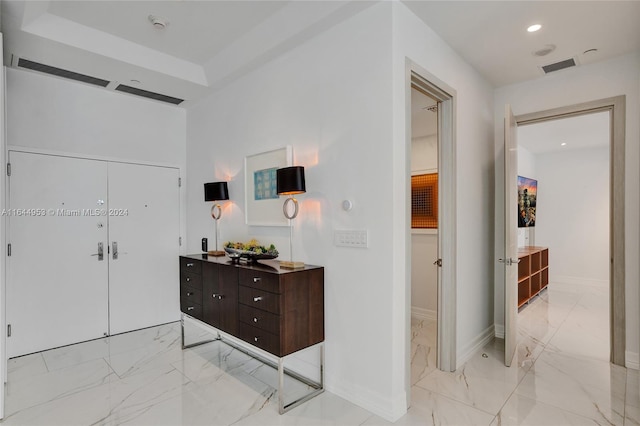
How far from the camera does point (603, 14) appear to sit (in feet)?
8.16

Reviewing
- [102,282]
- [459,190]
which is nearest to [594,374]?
[459,190]

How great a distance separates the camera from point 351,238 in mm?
2473

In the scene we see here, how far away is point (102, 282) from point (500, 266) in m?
4.38

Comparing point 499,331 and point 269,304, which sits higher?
point 269,304

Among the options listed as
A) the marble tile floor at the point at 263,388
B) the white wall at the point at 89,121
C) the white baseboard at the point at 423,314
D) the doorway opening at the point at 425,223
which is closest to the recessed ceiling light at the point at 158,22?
the white wall at the point at 89,121

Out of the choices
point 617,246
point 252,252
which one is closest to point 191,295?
point 252,252

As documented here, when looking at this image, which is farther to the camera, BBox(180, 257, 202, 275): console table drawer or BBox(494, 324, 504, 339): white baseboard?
BBox(494, 324, 504, 339): white baseboard

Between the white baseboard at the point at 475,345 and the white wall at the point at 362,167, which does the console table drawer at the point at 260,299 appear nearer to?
the white wall at the point at 362,167

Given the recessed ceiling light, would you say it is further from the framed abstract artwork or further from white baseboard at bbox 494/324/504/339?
white baseboard at bbox 494/324/504/339

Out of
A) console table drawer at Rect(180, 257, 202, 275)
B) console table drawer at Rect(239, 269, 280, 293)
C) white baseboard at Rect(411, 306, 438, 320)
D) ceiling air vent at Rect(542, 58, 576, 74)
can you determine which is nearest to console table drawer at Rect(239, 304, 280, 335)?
console table drawer at Rect(239, 269, 280, 293)

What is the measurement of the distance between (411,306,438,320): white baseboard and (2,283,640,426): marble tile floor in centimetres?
65

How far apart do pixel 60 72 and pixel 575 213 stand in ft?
27.3

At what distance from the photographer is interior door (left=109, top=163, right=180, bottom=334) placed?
397cm

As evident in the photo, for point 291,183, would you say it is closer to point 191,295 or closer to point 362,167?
point 362,167
